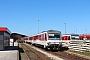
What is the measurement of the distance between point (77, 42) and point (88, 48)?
121 inches

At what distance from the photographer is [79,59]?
2038 cm

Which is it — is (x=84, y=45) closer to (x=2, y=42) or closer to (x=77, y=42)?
(x=77, y=42)

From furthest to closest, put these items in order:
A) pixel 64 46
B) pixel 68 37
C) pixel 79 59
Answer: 1. pixel 68 37
2. pixel 64 46
3. pixel 79 59

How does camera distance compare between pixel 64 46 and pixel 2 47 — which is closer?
pixel 2 47

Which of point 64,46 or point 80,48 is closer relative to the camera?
point 80,48

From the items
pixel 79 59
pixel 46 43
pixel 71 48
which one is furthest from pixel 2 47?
pixel 79 59

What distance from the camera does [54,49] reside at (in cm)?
3256

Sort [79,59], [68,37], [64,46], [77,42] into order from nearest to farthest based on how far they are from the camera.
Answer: [79,59], [77,42], [64,46], [68,37]

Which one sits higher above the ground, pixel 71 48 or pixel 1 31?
pixel 1 31

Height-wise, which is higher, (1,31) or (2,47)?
(1,31)

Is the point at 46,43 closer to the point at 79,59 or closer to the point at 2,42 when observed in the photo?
the point at 2,42

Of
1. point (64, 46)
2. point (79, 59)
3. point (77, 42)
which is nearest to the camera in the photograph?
point (79, 59)

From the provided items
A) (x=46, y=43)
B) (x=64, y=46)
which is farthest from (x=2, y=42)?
(x=64, y=46)

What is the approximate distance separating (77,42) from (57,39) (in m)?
2.89
